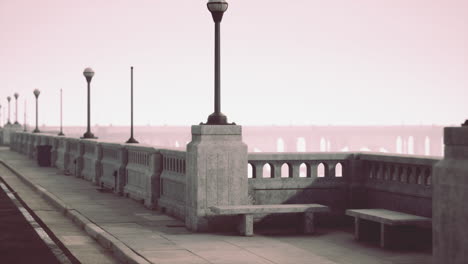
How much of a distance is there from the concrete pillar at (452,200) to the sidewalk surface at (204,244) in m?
3.17

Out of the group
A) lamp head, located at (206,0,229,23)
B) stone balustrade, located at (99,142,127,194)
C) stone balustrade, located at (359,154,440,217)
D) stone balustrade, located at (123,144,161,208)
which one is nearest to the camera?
stone balustrade, located at (359,154,440,217)

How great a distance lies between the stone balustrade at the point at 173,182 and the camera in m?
16.5

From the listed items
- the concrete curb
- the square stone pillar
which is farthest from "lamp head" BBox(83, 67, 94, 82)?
the square stone pillar

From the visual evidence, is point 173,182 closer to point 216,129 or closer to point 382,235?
point 216,129

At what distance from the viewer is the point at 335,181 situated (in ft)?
52.9

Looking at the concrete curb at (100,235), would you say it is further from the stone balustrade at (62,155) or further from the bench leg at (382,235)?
→ the stone balustrade at (62,155)

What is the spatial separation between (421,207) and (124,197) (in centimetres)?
1005

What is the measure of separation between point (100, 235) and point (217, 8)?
Answer: 469 cm

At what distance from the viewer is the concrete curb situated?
12.1m

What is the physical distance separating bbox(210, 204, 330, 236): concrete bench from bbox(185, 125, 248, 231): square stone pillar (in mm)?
291

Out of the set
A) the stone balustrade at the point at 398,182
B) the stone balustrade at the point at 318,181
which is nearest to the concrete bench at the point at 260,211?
the stone balustrade at the point at 318,181

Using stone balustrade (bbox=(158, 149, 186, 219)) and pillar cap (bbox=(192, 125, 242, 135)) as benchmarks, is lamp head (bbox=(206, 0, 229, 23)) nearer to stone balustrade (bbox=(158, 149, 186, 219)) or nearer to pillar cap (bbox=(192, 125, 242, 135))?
pillar cap (bbox=(192, 125, 242, 135))

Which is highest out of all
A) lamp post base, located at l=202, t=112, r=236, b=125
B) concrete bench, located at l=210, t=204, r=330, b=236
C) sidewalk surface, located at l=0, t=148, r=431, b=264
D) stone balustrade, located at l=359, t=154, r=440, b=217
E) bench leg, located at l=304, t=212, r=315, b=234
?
lamp post base, located at l=202, t=112, r=236, b=125

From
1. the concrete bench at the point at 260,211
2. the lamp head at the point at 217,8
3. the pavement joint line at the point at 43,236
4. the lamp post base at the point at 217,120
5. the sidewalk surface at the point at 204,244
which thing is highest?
the lamp head at the point at 217,8
